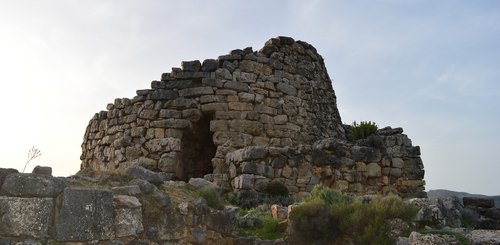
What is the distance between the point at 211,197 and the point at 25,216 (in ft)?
8.01

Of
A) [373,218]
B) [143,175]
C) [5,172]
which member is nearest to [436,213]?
[373,218]

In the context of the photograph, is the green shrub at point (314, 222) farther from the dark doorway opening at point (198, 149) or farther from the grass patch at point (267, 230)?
the dark doorway opening at point (198, 149)

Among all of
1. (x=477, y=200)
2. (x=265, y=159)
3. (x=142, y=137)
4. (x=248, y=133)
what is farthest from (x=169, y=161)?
(x=477, y=200)

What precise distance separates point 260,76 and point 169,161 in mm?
3183

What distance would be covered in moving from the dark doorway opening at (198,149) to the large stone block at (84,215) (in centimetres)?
715

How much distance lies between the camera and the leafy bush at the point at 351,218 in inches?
219

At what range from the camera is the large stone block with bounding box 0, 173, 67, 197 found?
421 cm

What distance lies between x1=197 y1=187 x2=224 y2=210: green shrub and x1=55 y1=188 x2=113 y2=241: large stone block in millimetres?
1632

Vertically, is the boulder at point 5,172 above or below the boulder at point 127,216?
above

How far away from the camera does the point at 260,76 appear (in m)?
12.4

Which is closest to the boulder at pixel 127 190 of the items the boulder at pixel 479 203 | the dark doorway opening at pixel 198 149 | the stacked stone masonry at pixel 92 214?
the stacked stone masonry at pixel 92 214

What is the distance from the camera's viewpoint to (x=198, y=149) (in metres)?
12.9

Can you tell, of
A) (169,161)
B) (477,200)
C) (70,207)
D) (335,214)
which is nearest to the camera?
(70,207)

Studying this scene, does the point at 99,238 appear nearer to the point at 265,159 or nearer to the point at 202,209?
the point at 202,209
